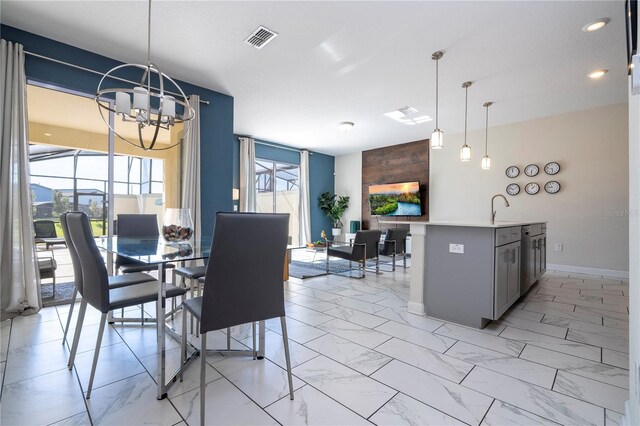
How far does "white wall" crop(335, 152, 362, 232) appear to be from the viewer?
8.23 meters

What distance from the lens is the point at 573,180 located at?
482cm

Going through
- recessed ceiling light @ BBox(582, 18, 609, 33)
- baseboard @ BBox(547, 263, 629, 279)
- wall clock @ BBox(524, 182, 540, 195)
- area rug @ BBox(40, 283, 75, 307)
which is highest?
recessed ceiling light @ BBox(582, 18, 609, 33)

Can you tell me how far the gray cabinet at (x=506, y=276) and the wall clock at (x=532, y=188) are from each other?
286 cm

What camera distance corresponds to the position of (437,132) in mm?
3275

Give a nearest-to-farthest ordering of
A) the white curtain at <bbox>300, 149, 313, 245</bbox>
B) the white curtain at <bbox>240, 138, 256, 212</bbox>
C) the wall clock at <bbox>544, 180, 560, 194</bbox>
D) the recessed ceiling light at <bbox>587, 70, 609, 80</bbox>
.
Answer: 1. the recessed ceiling light at <bbox>587, 70, 609, 80</bbox>
2. the wall clock at <bbox>544, 180, 560, 194</bbox>
3. the white curtain at <bbox>240, 138, 256, 212</bbox>
4. the white curtain at <bbox>300, 149, 313, 245</bbox>

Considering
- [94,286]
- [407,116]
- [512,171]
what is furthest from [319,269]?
[512,171]

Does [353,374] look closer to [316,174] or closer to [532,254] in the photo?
[532,254]

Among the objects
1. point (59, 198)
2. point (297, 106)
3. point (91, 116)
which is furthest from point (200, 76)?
point (59, 198)

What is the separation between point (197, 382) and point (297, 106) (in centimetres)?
413

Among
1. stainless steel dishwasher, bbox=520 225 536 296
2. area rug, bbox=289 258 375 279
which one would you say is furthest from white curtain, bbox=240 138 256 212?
stainless steel dishwasher, bbox=520 225 536 296

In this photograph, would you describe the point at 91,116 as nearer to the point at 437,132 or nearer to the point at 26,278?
the point at 26,278

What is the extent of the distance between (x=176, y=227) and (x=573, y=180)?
19.6ft

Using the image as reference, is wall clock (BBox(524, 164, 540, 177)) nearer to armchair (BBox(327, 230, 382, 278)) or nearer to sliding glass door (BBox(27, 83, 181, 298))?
armchair (BBox(327, 230, 382, 278))

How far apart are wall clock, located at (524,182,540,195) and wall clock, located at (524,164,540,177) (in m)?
0.17
